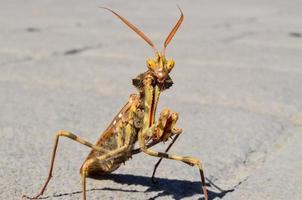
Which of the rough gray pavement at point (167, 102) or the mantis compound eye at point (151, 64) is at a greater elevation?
the mantis compound eye at point (151, 64)

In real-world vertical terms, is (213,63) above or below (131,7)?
above

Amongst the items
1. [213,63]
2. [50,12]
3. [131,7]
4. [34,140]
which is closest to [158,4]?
[131,7]

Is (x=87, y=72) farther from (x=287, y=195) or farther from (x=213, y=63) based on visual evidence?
(x=287, y=195)

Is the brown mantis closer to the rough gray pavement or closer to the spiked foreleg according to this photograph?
the spiked foreleg

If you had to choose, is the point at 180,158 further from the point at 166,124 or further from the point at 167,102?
the point at 167,102

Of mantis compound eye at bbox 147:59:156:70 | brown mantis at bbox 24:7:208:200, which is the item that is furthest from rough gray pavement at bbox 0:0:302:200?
mantis compound eye at bbox 147:59:156:70

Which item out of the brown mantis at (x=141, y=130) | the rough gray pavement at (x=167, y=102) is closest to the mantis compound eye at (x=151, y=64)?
the brown mantis at (x=141, y=130)

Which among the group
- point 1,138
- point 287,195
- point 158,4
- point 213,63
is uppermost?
point 287,195

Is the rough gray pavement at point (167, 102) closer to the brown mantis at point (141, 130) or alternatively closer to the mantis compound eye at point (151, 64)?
the brown mantis at point (141, 130)
